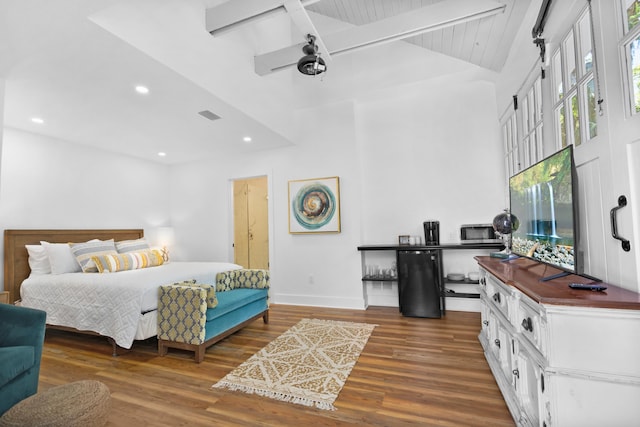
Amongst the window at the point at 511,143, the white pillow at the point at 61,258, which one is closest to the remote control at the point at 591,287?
the window at the point at 511,143

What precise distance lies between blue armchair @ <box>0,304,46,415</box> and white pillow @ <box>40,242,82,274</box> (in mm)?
1897

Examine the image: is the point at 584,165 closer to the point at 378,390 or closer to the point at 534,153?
the point at 534,153

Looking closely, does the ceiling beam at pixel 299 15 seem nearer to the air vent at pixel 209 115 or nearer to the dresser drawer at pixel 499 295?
the air vent at pixel 209 115

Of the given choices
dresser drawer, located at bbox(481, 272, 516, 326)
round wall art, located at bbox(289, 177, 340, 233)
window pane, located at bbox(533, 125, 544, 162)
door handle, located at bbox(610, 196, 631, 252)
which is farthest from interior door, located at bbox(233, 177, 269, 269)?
door handle, located at bbox(610, 196, 631, 252)

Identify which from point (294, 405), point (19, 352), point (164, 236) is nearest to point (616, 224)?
point (294, 405)

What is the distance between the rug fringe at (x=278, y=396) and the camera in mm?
1962

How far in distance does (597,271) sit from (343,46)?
316cm

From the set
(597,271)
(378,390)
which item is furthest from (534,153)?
(378,390)

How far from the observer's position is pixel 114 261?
11.9 feet

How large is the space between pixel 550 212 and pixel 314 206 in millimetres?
3174

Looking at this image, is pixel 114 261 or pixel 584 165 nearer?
pixel 584 165

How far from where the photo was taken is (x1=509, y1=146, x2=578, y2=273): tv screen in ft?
5.09

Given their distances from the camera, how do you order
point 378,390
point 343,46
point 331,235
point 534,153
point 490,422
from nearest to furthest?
point 490,422, point 378,390, point 534,153, point 343,46, point 331,235

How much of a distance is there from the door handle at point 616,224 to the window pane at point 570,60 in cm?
92
